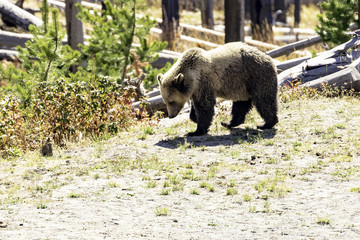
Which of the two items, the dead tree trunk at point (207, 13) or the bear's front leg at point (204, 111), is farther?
the dead tree trunk at point (207, 13)

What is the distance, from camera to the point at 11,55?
48.8 feet

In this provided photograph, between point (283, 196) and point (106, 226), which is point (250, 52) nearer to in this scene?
point (283, 196)

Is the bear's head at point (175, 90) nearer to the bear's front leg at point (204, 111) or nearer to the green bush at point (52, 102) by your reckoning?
the bear's front leg at point (204, 111)

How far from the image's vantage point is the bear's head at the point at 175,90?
26.8 feet

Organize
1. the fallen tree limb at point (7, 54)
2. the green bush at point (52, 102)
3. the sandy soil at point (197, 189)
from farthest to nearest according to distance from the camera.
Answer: the fallen tree limb at point (7, 54), the green bush at point (52, 102), the sandy soil at point (197, 189)

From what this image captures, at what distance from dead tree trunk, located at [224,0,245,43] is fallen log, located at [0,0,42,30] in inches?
214

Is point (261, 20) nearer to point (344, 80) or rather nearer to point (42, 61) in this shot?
point (344, 80)

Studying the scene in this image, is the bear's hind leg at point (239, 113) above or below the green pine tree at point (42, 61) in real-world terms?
below

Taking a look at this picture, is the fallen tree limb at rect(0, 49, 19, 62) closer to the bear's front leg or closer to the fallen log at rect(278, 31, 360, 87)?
the fallen log at rect(278, 31, 360, 87)

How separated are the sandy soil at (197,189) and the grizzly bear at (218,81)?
366mm

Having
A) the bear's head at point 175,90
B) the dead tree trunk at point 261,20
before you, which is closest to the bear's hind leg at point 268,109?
the bear's head at point 175,90

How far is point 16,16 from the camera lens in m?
16.0

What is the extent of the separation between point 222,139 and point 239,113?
A: 87 centimetres

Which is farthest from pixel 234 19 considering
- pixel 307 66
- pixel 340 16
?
pixel 307 66
